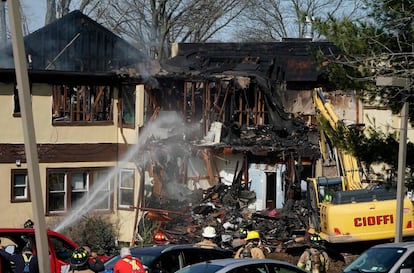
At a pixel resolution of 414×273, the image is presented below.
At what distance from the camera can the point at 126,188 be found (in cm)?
2825

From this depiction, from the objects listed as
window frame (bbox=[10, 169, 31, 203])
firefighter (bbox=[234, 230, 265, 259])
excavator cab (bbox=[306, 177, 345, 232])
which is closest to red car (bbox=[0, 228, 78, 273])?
firefighter (bbox=[234, 230, 265, 259])

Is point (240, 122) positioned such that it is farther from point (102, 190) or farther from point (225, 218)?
point (102, 190)

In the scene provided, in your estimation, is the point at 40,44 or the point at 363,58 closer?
the point at 363,58

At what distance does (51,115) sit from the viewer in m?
27.6

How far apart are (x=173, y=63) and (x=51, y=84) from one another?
6.07 metres

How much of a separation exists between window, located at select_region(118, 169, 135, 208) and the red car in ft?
41.2

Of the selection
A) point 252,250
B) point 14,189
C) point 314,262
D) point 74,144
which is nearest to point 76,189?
point 74,144

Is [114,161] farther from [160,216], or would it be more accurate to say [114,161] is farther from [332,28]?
[332,28]

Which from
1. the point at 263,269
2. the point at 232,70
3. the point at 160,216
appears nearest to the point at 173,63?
the point at 232,70

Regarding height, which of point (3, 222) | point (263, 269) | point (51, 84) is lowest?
point (3, 222)

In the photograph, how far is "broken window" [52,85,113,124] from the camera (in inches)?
1093

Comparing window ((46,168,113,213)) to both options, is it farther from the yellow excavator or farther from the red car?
the red car

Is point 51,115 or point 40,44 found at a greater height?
point 40,44

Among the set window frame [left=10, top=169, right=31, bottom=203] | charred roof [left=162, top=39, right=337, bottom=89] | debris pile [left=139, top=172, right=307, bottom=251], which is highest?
charred roof [left=162, top=39, right=337, bottom=89]
